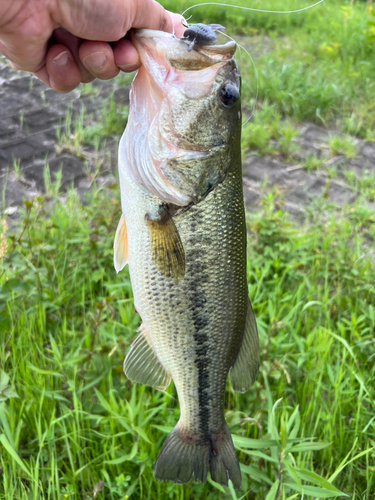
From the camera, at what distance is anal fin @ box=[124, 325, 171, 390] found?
1.63 m

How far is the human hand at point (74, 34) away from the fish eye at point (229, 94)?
0.36 metres

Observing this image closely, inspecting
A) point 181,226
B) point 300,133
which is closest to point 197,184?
point 181,226

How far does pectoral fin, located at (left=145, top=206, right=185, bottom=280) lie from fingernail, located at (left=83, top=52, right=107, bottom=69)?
612 millimetres

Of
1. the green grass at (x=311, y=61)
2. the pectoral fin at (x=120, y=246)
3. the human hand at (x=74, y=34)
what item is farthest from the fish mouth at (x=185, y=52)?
→ the green grass at (x=311, y=61)

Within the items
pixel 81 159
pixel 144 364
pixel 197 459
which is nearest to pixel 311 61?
pixel 81 159

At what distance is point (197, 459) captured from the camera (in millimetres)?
1596

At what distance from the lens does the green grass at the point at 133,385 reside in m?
1.79

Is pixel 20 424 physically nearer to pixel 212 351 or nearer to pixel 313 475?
pixel 212 351

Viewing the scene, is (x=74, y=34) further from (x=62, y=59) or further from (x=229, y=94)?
(x=229, y=94)

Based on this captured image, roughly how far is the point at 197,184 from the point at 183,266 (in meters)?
0.29

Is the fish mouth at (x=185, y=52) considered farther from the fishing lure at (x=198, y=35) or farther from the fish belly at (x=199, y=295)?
the fish belly at (x=199, y=295)

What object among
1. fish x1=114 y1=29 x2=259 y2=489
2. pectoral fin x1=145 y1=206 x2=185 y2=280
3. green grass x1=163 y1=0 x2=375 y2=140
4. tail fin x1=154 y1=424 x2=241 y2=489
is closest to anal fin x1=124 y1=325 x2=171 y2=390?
fish x1=114 y1=29 x2=259 y2=489

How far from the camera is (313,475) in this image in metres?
1.57

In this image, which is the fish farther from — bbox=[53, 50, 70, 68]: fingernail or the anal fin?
bbox=[53, 50, 70, 68]: fingernail
